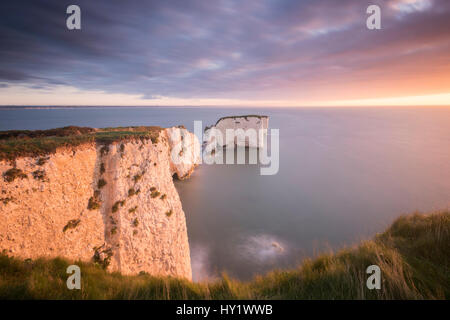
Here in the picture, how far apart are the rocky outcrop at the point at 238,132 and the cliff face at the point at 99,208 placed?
3281cm

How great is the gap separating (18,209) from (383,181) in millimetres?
39223

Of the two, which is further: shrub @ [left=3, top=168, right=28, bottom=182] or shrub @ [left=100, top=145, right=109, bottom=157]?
shrub @ [left=100, top=145, right=109, bottom=157]

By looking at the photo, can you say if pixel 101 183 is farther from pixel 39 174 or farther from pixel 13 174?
pixel 13 174

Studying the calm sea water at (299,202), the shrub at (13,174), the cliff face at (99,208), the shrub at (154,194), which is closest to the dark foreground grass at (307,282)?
the cliff face at (99,208)

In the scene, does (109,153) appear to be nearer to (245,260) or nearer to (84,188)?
(84,188)

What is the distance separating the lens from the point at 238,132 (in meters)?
43.6

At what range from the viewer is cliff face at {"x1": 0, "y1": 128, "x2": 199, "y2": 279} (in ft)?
18.4

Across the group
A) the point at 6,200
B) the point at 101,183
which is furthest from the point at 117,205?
the point at 6,200

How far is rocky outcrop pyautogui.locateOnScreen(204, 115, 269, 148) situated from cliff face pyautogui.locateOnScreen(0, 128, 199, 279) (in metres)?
32.8

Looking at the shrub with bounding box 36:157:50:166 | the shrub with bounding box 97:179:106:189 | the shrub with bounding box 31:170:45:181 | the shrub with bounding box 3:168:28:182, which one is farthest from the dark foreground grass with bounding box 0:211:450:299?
the shrub with bounding box 97:179:106:189

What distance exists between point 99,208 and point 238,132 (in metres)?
38.0

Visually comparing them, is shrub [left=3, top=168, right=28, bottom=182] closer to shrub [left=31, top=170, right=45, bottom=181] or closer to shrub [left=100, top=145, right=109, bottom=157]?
shrub [left=31, top=170, right=45, bottom=181]

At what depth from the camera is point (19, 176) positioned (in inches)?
221

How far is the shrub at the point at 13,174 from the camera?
5.39 meters
